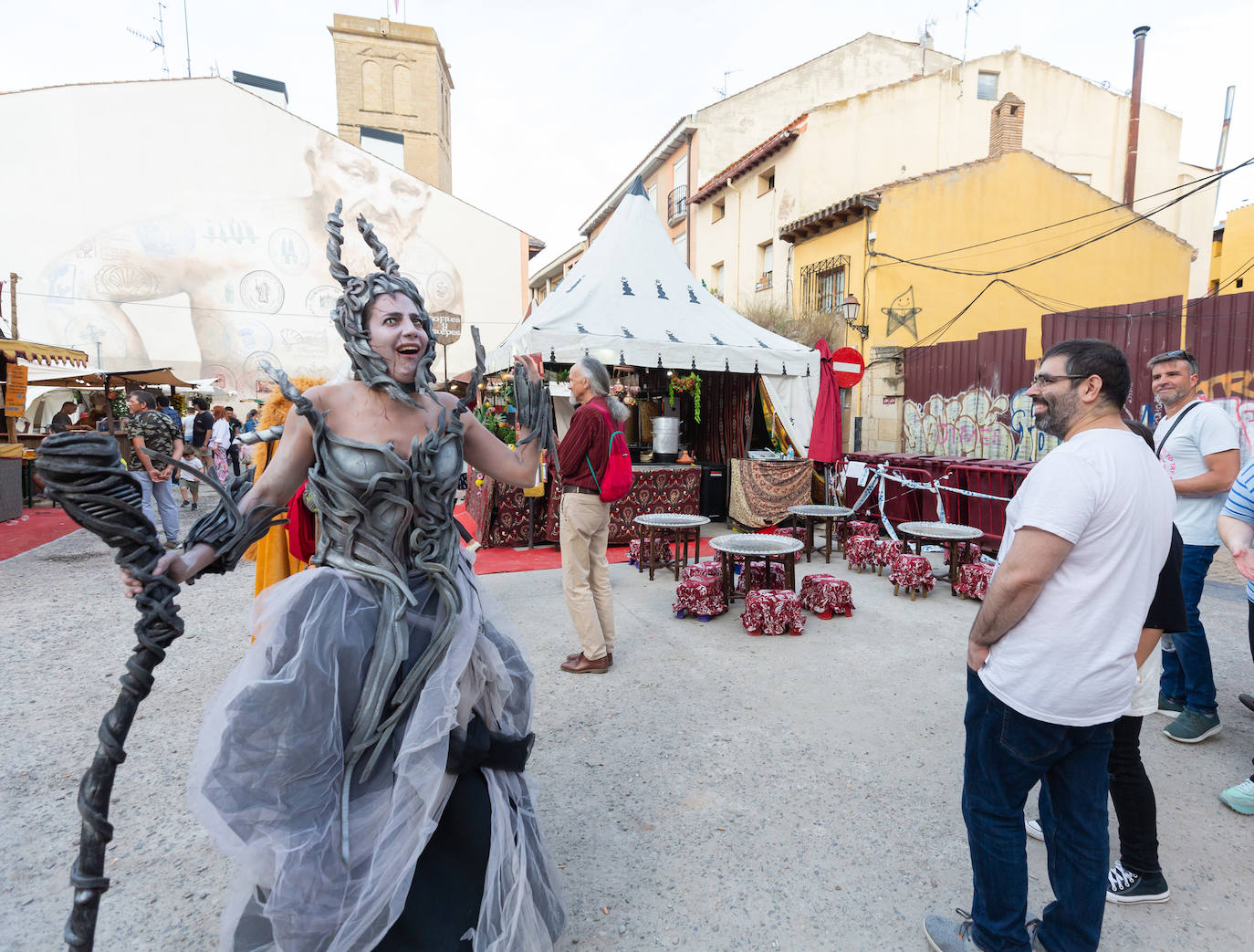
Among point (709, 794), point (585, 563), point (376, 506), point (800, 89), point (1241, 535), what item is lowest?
point (709, 794)

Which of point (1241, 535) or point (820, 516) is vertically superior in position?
point (1241, 535)

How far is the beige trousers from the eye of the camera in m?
4.07

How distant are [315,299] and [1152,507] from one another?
24485 mm

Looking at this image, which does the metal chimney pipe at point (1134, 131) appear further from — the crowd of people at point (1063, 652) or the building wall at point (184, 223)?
the building wall at point (184, 223)

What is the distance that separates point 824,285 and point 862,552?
10.7 m

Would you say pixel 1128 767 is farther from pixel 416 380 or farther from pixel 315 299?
pixel 315 299

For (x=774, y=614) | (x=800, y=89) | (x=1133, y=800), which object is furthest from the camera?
(x=800, y=89)

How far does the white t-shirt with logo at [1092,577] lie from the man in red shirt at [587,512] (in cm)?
268

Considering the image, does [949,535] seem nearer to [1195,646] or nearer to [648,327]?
[1195,646]

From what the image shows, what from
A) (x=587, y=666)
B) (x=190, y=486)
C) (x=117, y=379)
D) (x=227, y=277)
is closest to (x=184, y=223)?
(x=227, y=277)

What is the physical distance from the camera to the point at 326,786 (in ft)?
5.36

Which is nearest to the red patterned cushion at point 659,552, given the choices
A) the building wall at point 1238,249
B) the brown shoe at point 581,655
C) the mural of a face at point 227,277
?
the brown shoe at point 581,655

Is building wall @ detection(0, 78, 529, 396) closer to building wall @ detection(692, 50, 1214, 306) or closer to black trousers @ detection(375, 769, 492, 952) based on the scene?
building wall @ detection(692, 50, 1214, 306)

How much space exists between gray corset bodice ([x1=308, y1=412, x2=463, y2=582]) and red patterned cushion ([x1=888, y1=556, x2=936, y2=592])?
502 cm
